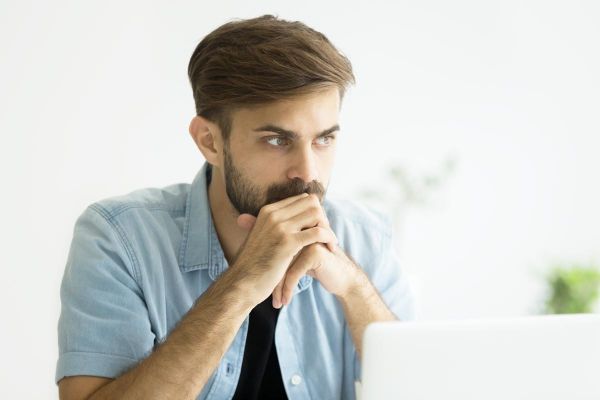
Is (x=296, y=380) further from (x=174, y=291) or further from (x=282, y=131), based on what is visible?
(x=282, y=131)

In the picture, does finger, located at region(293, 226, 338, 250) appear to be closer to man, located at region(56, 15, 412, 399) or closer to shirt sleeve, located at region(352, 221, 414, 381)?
man, located at region(56, 15, 412, 399)

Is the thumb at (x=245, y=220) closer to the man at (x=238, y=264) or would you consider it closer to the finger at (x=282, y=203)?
the man at (x=238, y=264)

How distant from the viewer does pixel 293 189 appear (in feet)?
5.28

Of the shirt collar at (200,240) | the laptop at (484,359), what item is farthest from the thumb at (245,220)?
the laptop at (484,359)

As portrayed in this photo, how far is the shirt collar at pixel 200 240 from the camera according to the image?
5.51 feet

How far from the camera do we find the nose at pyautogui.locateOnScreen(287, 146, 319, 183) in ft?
5.18

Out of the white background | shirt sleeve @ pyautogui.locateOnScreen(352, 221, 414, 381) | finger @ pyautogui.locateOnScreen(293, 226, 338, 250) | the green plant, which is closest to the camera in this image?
finger @ pyautogui.locateOnScreen(293, 226, 338, 250)

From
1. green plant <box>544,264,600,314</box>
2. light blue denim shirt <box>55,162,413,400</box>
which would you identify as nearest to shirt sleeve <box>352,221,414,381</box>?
light blue denim shirt <box>55,162,413,400</box>

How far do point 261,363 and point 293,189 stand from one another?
0.41 metres

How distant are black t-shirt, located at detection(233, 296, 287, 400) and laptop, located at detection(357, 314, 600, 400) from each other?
789 mm

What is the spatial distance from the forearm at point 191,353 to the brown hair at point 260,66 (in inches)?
16.4

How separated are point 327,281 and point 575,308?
2.31m

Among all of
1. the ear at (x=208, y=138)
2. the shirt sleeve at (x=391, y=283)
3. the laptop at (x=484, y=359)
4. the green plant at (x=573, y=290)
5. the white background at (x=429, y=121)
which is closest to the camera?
the laptop at (x=484, y=359)

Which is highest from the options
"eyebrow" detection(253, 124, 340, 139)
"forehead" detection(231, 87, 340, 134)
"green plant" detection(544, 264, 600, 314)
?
"forehead" detection(231, 87, 340, 134)
